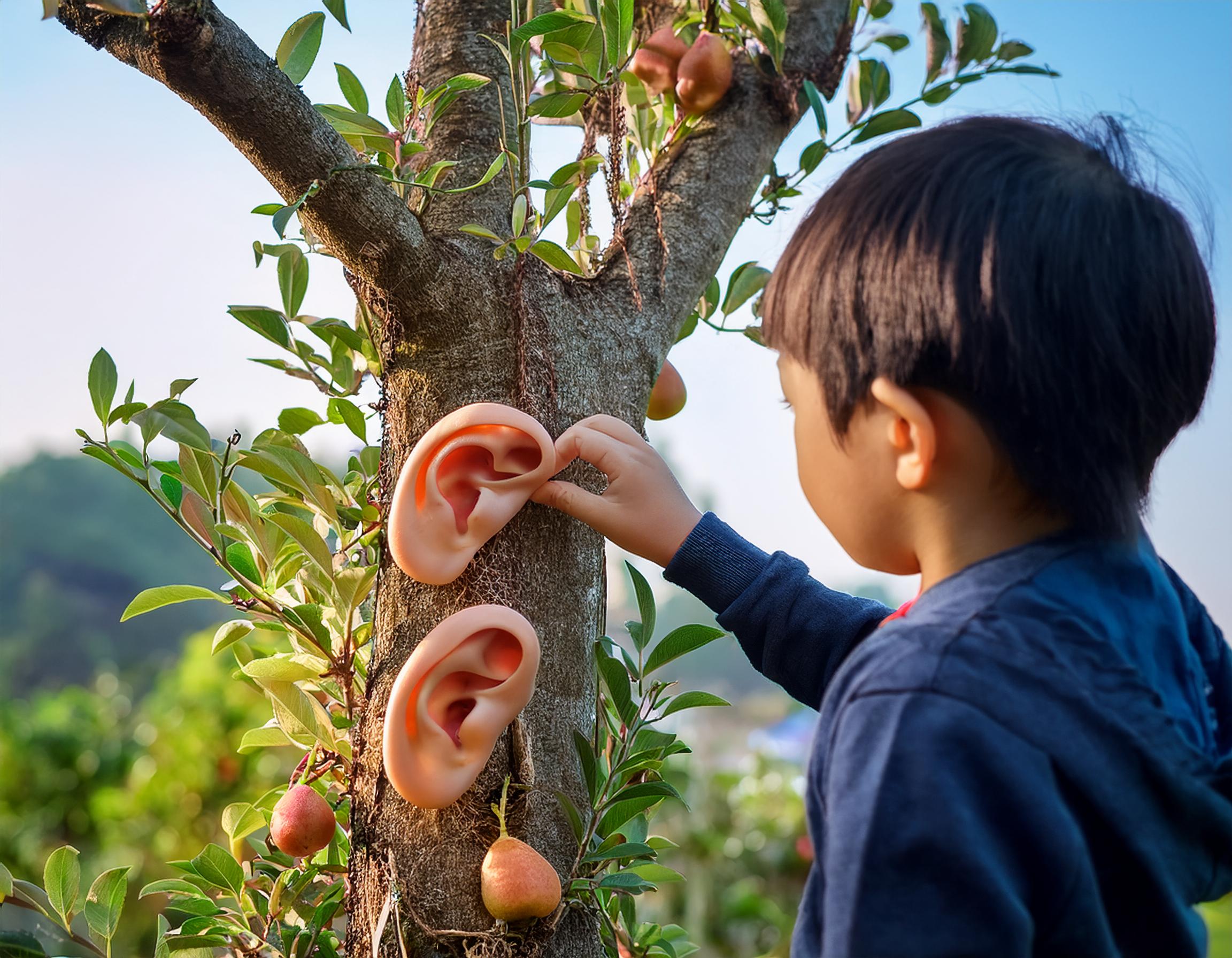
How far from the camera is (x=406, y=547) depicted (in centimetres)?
67

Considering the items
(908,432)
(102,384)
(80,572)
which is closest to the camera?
(908,432)

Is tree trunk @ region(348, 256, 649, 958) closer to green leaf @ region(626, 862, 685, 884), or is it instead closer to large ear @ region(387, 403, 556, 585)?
large ear @ region(387, 403, 556, 585)

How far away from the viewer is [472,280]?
0.75m

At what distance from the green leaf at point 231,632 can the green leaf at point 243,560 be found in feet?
0.15

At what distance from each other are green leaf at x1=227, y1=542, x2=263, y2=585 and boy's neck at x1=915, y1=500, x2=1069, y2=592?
1.89 ft

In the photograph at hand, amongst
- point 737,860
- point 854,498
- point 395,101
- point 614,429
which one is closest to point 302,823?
point 614,429

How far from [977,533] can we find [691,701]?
1.11 feet

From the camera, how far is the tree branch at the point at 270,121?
1.91 ft

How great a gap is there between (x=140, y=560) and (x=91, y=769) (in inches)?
373

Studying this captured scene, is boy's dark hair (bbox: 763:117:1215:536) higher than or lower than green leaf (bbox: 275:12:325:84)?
lower

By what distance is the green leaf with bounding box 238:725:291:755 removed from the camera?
0.86 metres

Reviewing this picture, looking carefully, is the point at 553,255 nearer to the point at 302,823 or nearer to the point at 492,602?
the point at 492,602

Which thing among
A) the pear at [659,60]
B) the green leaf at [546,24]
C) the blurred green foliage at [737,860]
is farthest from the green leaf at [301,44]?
the blurred green foliage at [737,860]

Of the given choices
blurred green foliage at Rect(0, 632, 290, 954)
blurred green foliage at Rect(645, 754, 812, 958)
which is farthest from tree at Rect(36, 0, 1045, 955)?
blurred green foliage at Rect(645, 754, 812, 958)
